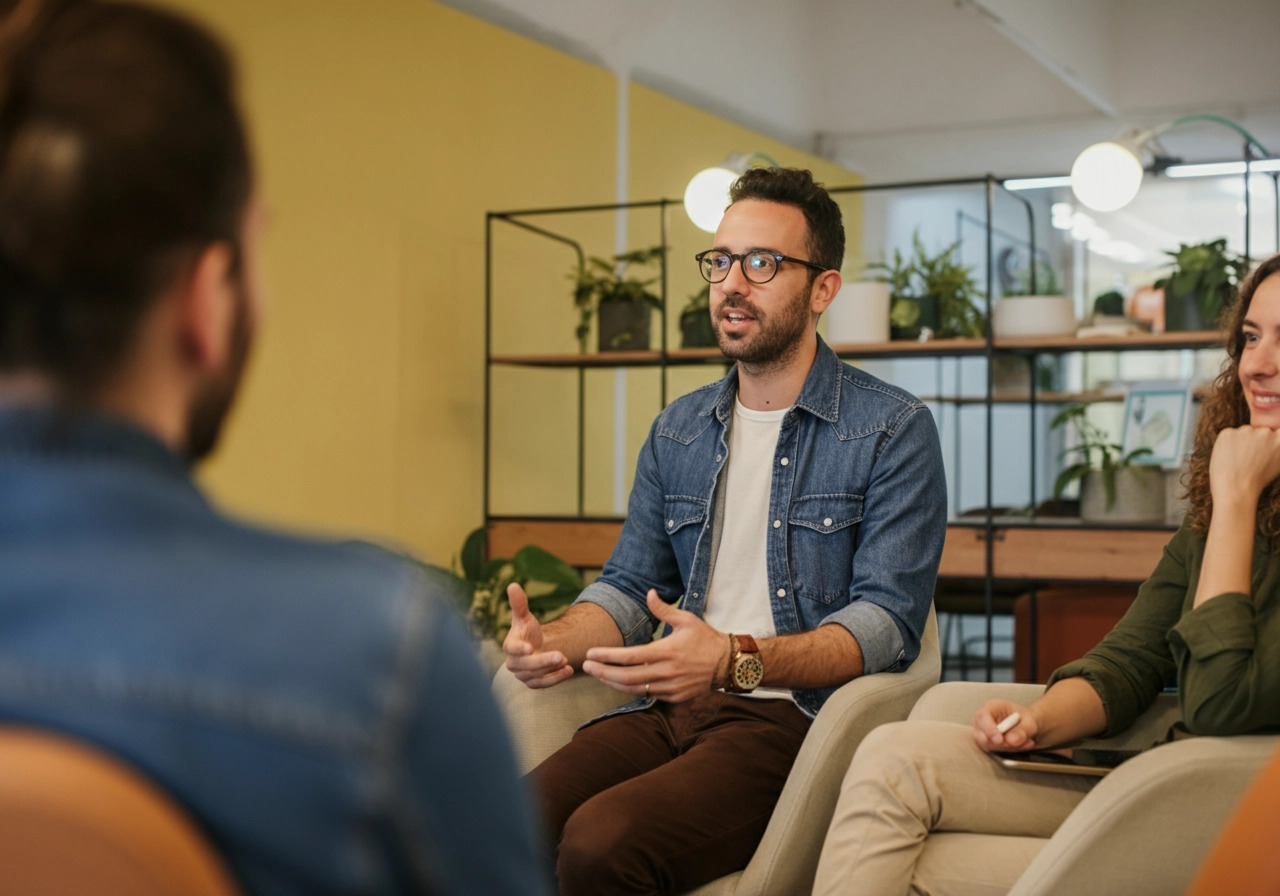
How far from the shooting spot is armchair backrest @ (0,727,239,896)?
0.55 meters

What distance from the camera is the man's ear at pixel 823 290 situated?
239 centimetres

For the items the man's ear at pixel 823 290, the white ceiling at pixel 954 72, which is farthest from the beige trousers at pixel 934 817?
the white ceiling at pixel 954 72

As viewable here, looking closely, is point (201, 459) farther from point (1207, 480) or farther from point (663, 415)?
point (663, 415)

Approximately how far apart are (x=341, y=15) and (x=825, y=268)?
9.37ft

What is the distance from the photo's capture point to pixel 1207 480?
6.24ft

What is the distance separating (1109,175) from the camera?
417cm

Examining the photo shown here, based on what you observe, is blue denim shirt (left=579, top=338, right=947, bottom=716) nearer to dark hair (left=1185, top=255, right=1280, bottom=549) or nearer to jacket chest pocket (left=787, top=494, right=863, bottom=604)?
jacket chest pocket (left=787, top=494, right=863, bottom=604)

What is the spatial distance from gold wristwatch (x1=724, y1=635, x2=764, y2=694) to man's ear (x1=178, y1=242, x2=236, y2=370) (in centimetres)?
135

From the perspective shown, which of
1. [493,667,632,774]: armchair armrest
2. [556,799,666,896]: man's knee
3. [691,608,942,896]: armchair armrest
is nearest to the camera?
[556,799,666,896]: man's knee

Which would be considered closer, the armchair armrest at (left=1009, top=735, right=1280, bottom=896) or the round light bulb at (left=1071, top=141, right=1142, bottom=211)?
the armchair armrest at (left=1009, top=735, right=1280, bottom=896)

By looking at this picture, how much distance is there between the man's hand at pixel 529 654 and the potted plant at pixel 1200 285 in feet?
9.13

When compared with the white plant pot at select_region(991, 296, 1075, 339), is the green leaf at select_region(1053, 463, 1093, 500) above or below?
below

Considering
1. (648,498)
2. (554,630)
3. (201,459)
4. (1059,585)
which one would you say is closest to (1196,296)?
(1059,585)

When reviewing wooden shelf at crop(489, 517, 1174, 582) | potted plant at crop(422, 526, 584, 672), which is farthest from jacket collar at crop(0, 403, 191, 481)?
wooden shelf at crop(489, 517, 1174, 582)
